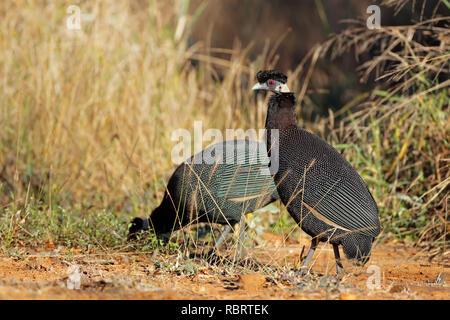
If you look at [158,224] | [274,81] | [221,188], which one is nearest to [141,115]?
[158,224]

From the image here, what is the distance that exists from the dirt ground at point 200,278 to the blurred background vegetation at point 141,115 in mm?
300

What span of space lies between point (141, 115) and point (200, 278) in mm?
2577

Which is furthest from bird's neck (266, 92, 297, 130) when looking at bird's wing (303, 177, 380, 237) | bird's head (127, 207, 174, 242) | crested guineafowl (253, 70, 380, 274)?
bird's head (127, 207, 174, 242)

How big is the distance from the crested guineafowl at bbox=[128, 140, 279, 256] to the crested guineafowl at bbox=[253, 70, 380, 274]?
1.27 ft

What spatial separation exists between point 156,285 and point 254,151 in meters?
1.26

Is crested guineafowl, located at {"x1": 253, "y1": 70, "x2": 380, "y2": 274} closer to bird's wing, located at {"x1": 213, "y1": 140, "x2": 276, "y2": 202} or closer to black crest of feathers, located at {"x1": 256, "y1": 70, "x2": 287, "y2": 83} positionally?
black crest of feathers, located at {"x1": 256, "y1": 70, "x2": 287, "y2": 83}

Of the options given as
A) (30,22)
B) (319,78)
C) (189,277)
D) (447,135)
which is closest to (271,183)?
(189,277)

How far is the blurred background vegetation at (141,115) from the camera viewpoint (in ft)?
14.7

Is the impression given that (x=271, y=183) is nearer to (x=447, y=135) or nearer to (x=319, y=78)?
(x=447, y=135)

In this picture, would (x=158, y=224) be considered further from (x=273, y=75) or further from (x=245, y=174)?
(x=273, y=75)

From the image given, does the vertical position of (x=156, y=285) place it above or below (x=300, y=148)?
below

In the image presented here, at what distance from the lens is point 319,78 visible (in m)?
7.61

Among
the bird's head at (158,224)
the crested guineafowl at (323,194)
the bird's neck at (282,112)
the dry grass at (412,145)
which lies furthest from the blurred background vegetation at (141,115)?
the bird's neck at (282,112)

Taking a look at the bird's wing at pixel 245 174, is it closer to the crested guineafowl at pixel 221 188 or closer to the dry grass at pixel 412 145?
the crested guineafowl at pixel 221 188
